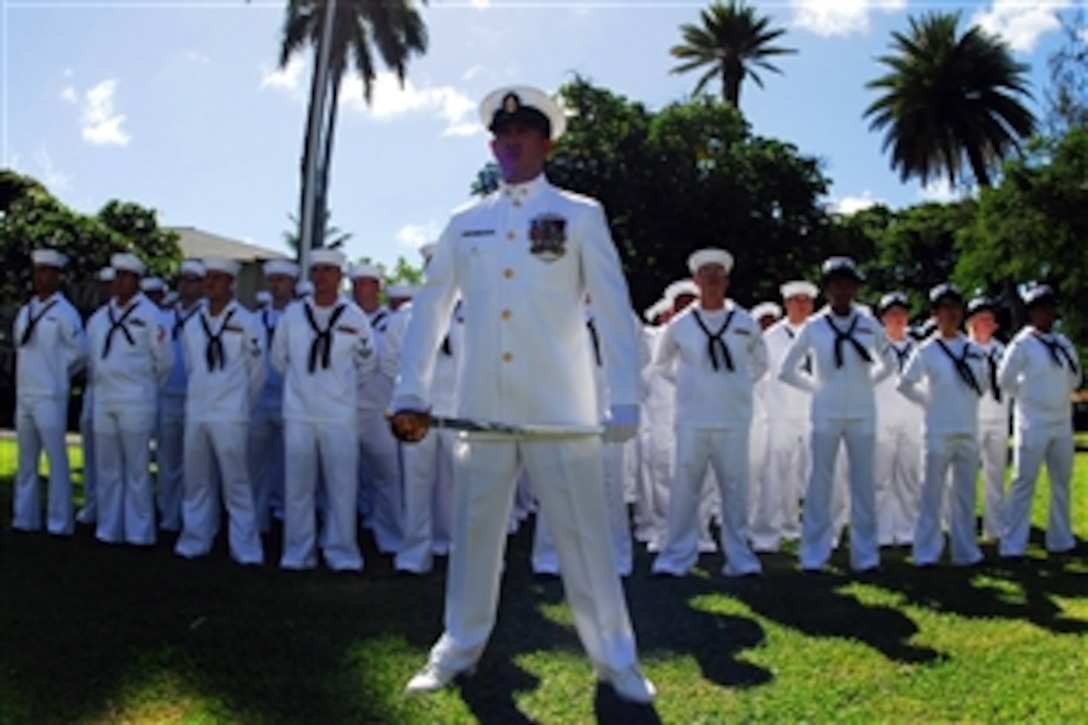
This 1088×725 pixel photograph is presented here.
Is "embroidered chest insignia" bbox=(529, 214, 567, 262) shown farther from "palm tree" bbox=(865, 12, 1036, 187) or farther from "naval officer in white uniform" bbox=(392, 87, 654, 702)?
"palm tree" bbox=(865, 12, 1036, 187)

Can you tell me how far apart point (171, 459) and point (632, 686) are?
605 cm

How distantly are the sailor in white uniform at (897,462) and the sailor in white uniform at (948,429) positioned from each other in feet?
3.62

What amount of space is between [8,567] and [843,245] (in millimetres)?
25164

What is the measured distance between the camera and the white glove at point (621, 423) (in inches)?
175

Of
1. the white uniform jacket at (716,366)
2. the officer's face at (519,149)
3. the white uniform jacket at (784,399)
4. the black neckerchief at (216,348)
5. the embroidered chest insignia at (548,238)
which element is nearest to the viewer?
the embroidered chest insignia at (548,238)

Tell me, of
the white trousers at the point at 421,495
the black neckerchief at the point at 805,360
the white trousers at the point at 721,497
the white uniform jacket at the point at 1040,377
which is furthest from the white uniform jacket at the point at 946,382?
the white trousers at the point at 421,495

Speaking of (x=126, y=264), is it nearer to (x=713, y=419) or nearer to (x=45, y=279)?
(x=45, y=279)

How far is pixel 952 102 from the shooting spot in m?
38.5

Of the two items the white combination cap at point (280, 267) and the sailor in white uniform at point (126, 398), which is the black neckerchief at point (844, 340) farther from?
the sailor in white uniform at point (126, 398)

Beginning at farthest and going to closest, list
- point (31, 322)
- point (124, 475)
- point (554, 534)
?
point (31, 322) < point (124, 475) < point (554, 534)

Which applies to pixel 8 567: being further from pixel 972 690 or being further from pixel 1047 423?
pixel 1047 423

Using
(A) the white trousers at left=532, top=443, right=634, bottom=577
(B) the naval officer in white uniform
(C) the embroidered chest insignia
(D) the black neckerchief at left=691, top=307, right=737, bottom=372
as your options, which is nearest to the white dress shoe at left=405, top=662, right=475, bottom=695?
(B) the naval officer in white uniform

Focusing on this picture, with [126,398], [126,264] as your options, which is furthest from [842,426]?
[126,264]

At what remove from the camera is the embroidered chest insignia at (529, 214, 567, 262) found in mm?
4695
